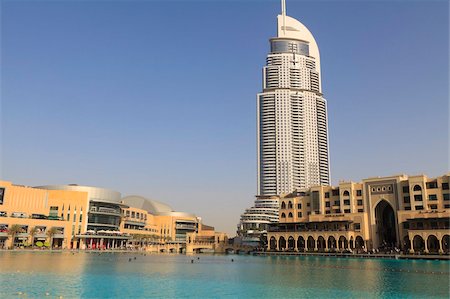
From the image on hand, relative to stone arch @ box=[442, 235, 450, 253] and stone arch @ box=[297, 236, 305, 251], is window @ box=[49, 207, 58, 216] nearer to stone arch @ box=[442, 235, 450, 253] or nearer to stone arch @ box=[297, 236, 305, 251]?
stone arch @ box=[297, 236, 305, 251]

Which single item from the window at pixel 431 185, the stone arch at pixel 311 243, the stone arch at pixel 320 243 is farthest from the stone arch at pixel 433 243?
the stone arch at pixel 311 243

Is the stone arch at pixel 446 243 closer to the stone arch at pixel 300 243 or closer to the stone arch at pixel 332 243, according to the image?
the stone arch at pixel 332 243

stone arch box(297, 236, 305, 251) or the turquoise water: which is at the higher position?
stone arch box(297, 236, 305, 251)

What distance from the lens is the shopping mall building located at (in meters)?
121

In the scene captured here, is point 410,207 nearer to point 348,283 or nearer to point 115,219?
point 348,283

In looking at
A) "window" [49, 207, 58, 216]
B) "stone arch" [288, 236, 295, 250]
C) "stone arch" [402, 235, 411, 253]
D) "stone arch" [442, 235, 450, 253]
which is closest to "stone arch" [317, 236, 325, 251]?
"stone arch" [288, 236, 295, 250]

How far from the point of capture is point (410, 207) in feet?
374

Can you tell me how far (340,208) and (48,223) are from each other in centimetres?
9300

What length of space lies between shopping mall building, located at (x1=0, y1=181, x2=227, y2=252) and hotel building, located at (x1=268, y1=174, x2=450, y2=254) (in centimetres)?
5913

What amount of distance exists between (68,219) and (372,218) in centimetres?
9868

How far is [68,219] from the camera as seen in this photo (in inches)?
5394

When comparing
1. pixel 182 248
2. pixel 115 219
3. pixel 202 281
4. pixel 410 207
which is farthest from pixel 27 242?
pixel 410 207

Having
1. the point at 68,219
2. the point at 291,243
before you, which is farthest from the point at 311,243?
the point at 68,219

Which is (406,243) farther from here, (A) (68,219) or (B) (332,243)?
(A) (68,219)
